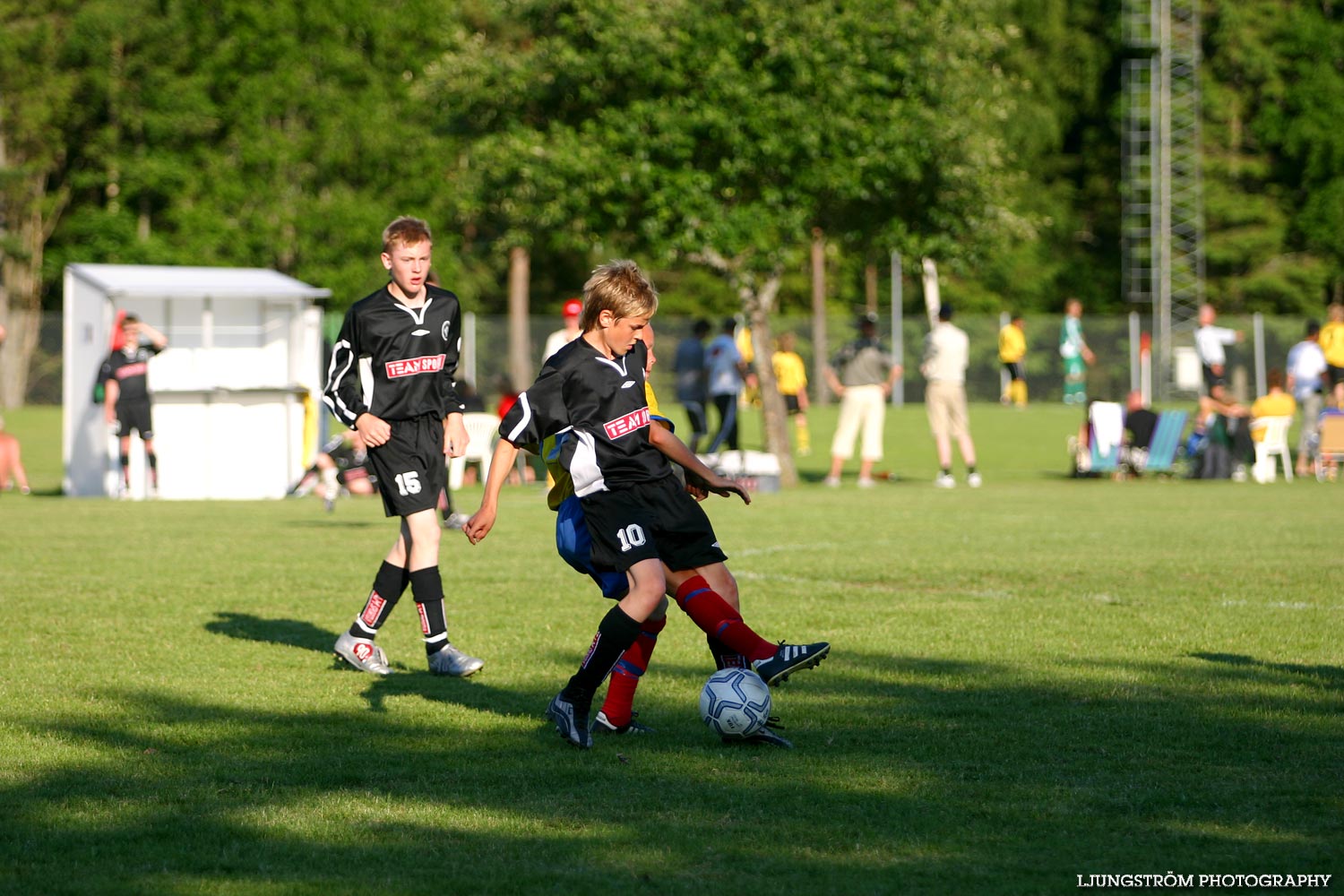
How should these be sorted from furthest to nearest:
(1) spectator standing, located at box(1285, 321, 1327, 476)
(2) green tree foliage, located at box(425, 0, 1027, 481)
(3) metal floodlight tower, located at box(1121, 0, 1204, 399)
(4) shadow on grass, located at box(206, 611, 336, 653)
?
(3) metal floodlight tower, located at box(1121, 0, 1204, 399)
(1) spectator standing, located at box(1285, 321, 1327, 476)
(2) green tree foliage, located at box(425, 0, 1027, 481)
(4) shadow on grass, located at box(206, 611, 336, 653)

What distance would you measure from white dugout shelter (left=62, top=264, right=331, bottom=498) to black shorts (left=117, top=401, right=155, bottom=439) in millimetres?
515

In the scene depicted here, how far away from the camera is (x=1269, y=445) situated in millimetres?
22156

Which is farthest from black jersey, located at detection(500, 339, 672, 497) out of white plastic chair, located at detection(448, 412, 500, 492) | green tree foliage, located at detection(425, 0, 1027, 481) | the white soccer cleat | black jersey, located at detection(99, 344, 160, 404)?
white plastic chair, located at detection(448, 412, 500, 492)

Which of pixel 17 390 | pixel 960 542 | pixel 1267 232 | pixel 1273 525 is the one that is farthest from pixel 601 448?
pixel 1267 232

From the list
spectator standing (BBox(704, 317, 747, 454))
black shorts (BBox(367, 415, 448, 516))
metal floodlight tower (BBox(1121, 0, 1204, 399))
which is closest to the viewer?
black shorts (BBox(367, 415, 448, 516))

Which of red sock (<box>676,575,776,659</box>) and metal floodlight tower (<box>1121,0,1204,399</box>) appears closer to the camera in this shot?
red sock (<box>676,575,776,659</box>)

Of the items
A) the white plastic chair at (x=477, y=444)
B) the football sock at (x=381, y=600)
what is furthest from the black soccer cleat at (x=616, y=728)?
the white plastic chair at (x=477, y=444)

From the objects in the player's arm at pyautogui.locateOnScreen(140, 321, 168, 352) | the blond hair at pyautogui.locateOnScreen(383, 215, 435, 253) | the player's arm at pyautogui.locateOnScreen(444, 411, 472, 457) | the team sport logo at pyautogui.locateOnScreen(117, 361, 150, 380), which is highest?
the player's arm at pyautogui.locateOnScreen(140, 321, 168, 352)

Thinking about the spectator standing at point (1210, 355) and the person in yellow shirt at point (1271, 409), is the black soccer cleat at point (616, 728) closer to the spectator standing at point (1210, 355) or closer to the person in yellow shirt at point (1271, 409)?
the person in yellow shirt at point (1271, 409)

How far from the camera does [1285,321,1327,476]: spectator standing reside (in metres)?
23.1

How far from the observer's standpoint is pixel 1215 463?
22266mm

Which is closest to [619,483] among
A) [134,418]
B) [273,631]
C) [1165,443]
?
[273,631]

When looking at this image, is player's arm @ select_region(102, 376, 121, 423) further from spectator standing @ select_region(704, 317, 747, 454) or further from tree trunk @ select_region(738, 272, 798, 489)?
tree trunk @ select_region(738, 272, 798, 489)

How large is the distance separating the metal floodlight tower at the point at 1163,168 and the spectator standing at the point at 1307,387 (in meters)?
22.2
